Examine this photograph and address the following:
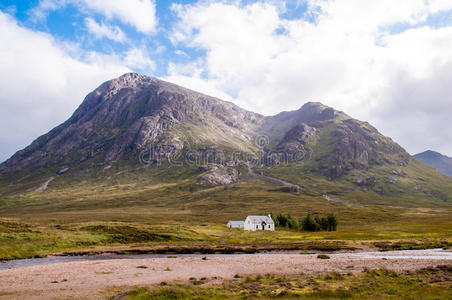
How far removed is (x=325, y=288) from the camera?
3114 centimetres

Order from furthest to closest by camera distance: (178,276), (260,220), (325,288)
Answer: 1. (260,220)
2. (178,276)
3. (325,288)

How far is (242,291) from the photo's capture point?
3134cm

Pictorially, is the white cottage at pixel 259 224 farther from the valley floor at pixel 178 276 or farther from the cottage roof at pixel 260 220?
the valley floor at pixel 178 276

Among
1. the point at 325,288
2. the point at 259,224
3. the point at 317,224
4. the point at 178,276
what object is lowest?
the point at 259,224

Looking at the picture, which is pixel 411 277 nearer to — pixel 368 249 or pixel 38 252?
pixel 368 249

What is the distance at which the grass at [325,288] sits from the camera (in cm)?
2827

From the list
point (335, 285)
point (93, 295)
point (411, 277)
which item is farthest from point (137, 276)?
point (411, 277)

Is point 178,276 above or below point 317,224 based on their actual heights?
above

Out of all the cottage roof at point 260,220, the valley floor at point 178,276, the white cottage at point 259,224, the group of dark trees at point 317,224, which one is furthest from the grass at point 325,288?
the cottage roof at point 260,220

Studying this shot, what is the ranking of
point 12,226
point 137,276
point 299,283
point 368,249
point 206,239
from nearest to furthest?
1. point 299,283
2. point 137,276
3. point 368,249
4. point 12,226
5. point 206,239

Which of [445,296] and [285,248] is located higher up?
[445,296]

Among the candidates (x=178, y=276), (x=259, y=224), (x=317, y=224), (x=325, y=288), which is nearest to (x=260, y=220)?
(x=259, y=224)

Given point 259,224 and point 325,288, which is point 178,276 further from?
point 259,224

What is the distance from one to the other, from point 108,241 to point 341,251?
67.3 meters
